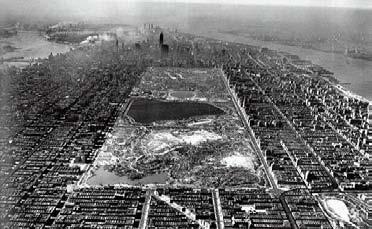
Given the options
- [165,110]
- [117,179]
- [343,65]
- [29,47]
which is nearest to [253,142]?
[165,110]

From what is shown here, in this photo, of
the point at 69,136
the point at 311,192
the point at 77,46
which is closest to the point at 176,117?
the point at 69,136

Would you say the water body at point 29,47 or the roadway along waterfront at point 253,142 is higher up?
the water body at point 29,47

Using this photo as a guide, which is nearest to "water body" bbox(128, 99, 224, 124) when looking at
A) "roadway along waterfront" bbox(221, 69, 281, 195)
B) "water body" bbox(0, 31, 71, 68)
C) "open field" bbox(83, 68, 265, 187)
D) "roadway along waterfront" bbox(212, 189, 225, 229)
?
"open field" bbox(83, 68, 265, 187)

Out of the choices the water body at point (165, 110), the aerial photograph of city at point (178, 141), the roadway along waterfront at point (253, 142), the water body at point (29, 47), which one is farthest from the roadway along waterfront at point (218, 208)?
the water body at point (29, 47)

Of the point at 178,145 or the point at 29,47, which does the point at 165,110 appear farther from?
the point at 29,47

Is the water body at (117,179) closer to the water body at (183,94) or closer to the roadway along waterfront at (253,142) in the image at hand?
the roadway along waterfront at (253,142)

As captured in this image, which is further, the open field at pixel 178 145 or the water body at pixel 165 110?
the water body at pixel 165 110
